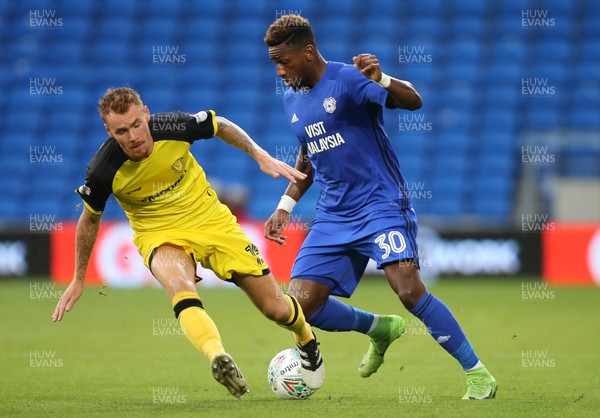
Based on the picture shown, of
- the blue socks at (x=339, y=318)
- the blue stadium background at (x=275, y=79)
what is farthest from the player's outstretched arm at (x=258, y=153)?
the blue stadium background at (x=275, y=79)

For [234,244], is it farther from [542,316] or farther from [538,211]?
[538,211]

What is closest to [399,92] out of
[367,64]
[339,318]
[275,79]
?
[367,64]

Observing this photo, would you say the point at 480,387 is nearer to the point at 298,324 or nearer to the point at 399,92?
the point at 298,324

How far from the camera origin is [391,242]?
625 centimetres

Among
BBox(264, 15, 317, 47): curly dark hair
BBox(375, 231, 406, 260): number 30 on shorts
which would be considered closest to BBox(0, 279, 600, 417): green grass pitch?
BBox(375, 231, 406, 260): number 30 on shorts

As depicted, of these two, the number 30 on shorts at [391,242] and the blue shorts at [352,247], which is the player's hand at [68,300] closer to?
the blue shorts at [352,247]

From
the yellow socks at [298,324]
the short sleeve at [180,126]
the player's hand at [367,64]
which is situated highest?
the player's hand at [367,64]

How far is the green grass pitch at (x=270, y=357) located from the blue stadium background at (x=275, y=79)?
4770 mm

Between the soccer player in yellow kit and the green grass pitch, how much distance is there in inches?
23.3

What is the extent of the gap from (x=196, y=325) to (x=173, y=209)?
35.8 inches

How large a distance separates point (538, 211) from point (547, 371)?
9846mm

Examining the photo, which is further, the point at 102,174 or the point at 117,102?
the point at 102,174

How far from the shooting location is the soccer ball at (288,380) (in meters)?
6.28

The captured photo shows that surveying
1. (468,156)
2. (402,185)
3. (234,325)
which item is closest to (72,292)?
(402,185)
